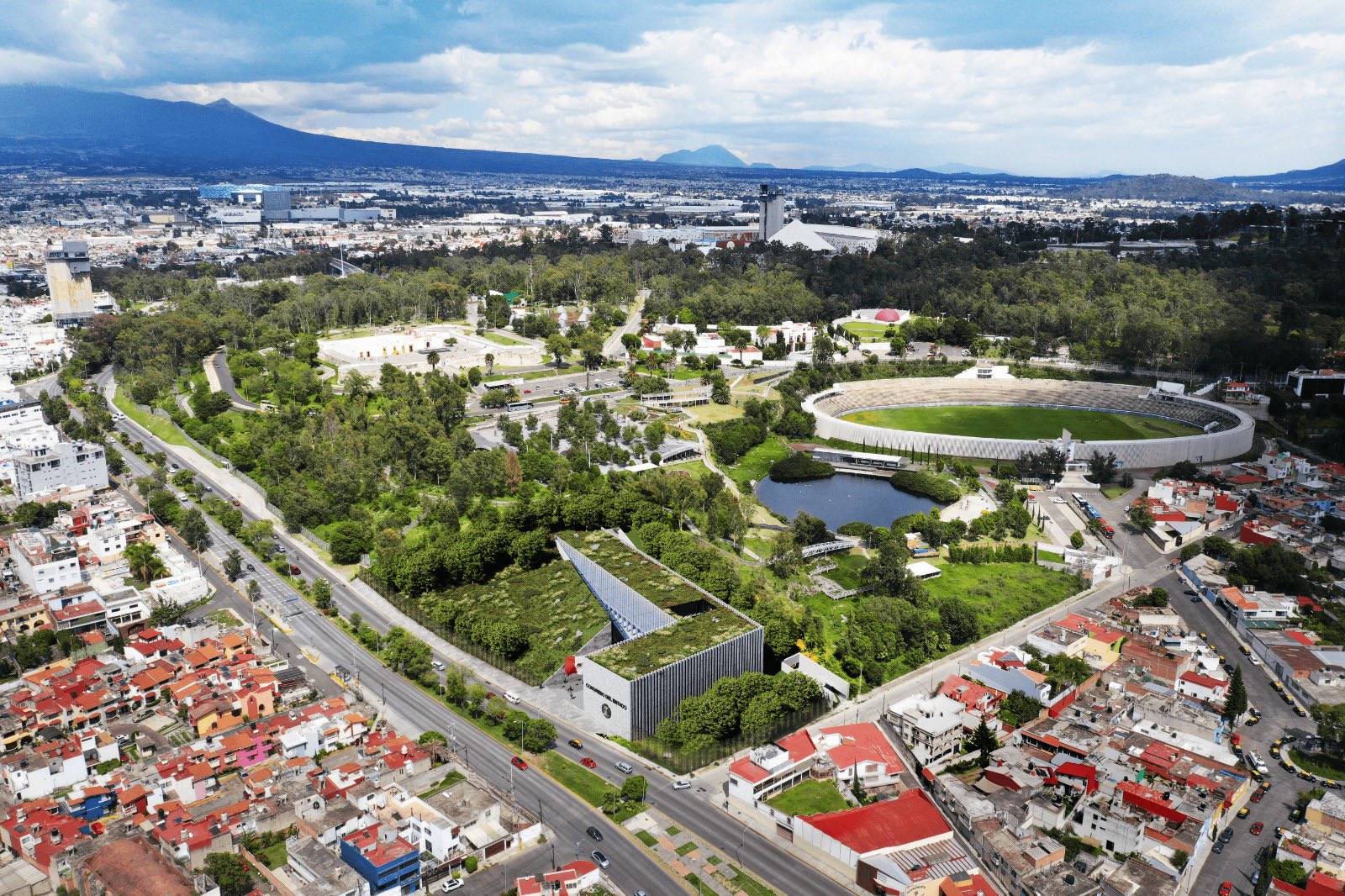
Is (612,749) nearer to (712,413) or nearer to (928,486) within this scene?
(928,486)

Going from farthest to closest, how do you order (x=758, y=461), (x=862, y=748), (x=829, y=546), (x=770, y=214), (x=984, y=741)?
(x=770, y=214) → (x=758, y=461) → (x=829, y=546) → (x=984, y=741) → (x=862, y=748)

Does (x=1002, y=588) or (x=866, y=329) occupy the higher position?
(x=866, y=329)

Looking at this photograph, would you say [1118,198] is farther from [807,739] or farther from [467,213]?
[807,739]

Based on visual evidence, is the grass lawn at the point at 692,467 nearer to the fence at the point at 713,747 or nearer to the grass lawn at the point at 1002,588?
the grass lawn at the point at 1002,588

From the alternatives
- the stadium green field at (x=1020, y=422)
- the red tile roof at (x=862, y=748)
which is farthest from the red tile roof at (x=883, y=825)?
the stadium green field at (x=1020, y=422)

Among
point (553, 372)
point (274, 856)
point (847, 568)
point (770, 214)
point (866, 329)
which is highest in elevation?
point (770, 214)

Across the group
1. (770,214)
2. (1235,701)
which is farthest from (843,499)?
(770,214)

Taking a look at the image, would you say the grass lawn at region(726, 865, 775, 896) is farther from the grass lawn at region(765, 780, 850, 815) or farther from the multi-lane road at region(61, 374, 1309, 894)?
the grass lawn at region(765, 780, 850, 815)

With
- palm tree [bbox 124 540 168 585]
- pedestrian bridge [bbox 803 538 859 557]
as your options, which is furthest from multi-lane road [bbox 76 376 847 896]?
pedestrian bridge [bbox 803 538 859 557]

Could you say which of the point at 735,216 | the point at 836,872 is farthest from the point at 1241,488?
the point at 735,216
